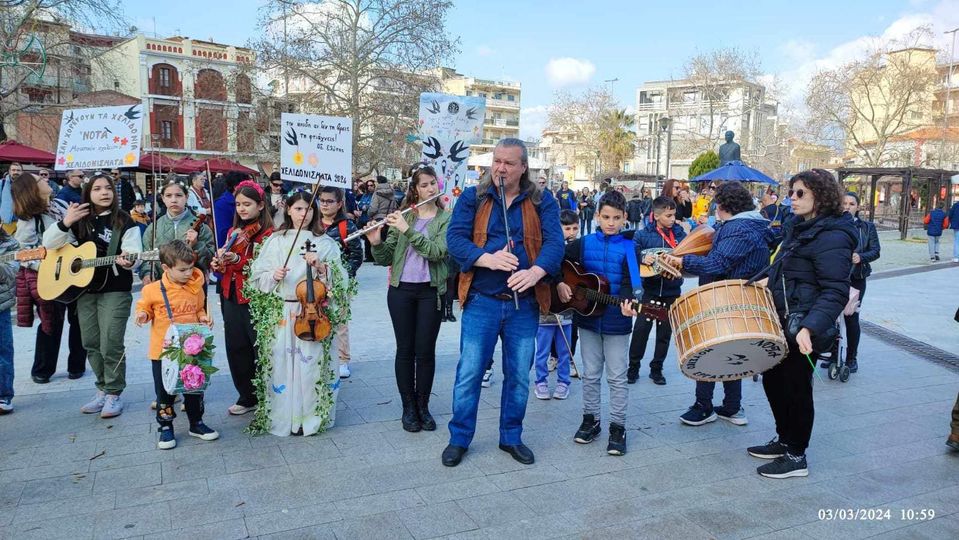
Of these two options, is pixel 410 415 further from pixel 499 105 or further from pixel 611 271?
pixel 499 105

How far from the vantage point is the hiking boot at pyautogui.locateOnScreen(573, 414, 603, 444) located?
4.81m

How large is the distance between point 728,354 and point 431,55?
24.4 metres

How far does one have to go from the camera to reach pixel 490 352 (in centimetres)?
443

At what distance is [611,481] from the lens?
13.7 ft

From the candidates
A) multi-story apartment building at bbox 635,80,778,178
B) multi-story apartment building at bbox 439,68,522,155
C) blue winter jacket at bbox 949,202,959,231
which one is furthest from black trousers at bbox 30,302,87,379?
multi-story apartment building at bbox 439,68,522,155

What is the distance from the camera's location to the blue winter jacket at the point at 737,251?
4719mm

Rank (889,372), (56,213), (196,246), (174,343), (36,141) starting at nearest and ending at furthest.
Answer: 1. (174,343)
2. (196,246)
3. (889,372)
4. (56,213)
5. (36,141)

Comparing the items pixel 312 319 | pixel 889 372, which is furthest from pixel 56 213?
pixel 889 372

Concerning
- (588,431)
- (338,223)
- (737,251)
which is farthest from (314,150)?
(737,251)

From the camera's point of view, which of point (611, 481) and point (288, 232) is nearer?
point (611, 481)

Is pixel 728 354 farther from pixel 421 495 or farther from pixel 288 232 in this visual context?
pixel 288 232

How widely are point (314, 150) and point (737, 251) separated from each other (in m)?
3.34

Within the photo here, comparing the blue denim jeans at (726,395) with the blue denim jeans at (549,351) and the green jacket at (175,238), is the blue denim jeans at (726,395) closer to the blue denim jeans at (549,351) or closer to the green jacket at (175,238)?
the blue denim jeans at (549,351)

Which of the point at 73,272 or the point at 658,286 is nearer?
the point at 73,272
